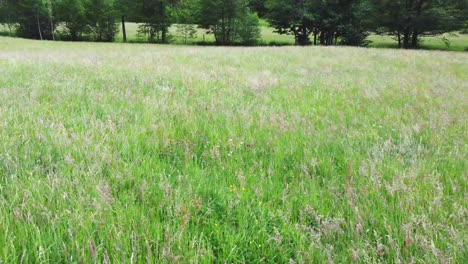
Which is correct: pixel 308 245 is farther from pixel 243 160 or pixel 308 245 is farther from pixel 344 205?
pixel 243 160

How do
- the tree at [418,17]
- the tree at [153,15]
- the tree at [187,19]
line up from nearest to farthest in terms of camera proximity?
the tree at [418,17]
the tree at [187,19]
the tree at [153,15]

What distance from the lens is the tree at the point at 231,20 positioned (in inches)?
2304

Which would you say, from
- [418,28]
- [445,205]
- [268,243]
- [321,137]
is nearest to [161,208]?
[268,243]

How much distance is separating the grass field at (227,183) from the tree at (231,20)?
56.2m

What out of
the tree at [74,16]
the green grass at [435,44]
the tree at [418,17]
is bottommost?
the green grass at [435,44]

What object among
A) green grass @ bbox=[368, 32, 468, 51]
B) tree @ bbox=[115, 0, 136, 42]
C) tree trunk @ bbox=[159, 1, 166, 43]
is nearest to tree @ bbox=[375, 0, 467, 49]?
green grass @ bbox=[368, 32, 468, 51]

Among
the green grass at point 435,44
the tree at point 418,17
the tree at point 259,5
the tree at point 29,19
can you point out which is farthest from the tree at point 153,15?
the tree at point 418,17

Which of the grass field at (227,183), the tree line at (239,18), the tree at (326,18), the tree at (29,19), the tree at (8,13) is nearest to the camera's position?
the grass field at (227,183)

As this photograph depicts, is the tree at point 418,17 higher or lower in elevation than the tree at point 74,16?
lower

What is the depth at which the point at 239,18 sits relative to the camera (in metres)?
59.6

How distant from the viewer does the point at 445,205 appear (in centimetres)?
257

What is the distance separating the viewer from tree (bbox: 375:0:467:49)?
4769cm

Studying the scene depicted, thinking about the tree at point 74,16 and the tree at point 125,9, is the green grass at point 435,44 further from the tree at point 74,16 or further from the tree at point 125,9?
the tree at point 74,16

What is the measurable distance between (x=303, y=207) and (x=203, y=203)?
2.74 feet
